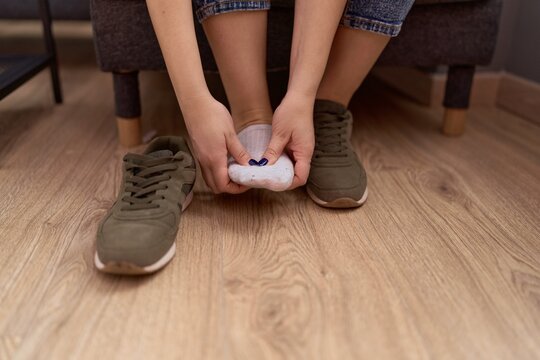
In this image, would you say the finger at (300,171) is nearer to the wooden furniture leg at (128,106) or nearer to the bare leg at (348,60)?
the bare leg at (348,60)

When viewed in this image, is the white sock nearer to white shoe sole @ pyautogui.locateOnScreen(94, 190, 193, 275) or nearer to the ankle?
the ankle

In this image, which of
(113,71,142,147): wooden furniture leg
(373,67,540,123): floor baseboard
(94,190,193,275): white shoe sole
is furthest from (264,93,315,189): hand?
(373,67,540,123): floor baseboard

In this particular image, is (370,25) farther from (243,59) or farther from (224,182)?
(224,182)

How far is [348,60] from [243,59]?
0.20 m

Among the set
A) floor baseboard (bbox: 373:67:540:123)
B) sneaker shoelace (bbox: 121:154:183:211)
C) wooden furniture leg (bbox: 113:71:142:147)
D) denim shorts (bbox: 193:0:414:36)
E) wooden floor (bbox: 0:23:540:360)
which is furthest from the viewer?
floor baseboard (bbox: 373:67:540:123)

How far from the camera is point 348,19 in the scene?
0.83m

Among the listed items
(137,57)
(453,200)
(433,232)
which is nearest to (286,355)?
(433,232)

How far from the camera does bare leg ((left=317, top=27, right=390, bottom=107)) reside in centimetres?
85

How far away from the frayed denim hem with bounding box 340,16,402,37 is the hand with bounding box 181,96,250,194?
27 centimetres

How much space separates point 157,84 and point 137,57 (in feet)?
2.09

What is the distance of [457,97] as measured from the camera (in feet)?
3.65

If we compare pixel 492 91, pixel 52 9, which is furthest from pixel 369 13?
pixel 52 9

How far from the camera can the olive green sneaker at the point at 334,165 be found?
775 mm

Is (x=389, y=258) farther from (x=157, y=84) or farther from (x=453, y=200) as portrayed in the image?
(x=157, y=84)
